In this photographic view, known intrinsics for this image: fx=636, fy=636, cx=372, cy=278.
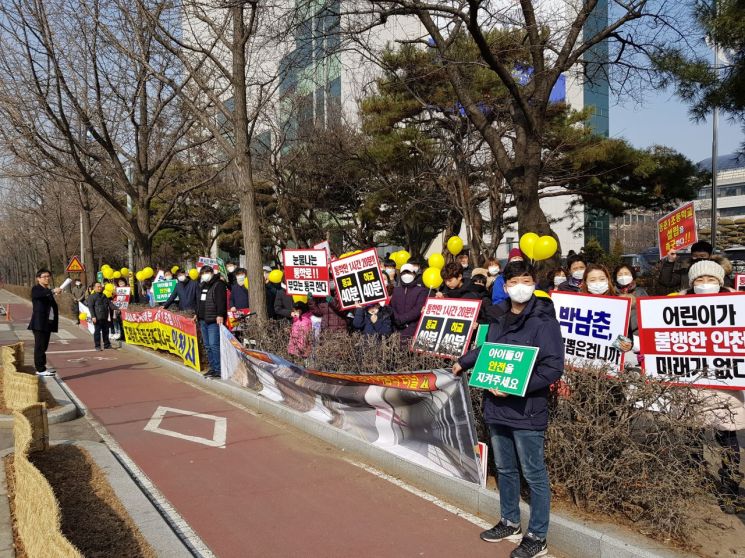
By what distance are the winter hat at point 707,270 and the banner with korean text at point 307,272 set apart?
5.72 metres

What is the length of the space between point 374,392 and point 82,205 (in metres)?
26.8

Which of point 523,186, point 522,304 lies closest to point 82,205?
point 523,186

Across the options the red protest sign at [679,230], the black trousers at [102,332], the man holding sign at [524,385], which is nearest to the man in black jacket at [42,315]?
the black trousers at [102,332]

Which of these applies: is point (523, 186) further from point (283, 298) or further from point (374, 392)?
point (374, 392)

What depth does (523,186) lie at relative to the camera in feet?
36.9

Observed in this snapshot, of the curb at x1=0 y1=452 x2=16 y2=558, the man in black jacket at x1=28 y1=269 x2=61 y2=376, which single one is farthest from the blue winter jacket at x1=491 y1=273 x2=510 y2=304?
the man in black jacket at x1=28 y1=269 x2=61 y2=376

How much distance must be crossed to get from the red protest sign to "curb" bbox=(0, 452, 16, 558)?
898cm

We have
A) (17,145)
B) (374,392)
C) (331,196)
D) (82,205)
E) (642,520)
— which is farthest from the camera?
(82,205)

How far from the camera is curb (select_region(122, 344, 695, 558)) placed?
4039 mm

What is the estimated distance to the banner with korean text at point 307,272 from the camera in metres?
9.92

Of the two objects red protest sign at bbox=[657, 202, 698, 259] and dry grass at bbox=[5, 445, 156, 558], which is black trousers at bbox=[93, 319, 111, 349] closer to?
dry grass at bbox=[5, 445, 156, 558]

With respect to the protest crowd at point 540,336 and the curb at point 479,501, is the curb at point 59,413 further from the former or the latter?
the protest crowd at point 540,336

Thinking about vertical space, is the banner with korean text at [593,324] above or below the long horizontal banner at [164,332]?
above

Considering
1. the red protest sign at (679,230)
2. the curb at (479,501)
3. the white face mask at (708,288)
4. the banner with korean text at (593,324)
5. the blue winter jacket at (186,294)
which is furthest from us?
the blue winter jacket at (186,294)
